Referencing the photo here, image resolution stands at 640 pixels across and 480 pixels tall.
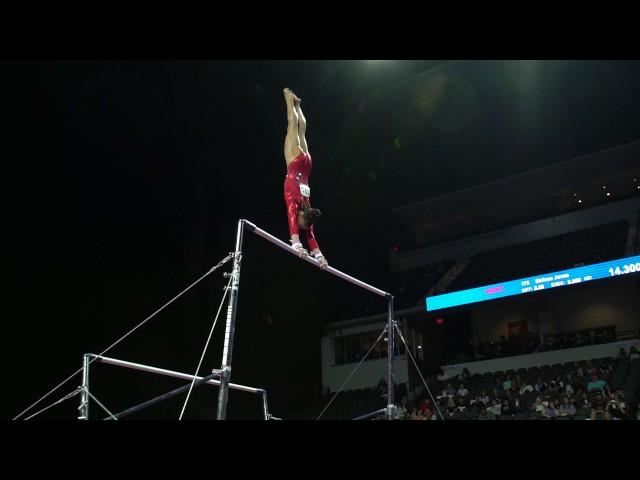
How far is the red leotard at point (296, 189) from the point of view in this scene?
7.09 meters

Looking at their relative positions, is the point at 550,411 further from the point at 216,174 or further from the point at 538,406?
the point at 216,174

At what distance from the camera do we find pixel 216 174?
14555 millimetres

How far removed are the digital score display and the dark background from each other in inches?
130

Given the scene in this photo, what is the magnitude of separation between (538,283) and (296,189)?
1247 cm

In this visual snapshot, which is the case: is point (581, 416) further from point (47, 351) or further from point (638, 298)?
point (47, 351)

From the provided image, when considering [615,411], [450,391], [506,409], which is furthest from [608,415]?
[450,391]

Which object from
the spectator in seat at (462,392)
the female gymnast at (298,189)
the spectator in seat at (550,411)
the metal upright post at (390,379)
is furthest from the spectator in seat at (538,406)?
the female gymnast at (298,189)

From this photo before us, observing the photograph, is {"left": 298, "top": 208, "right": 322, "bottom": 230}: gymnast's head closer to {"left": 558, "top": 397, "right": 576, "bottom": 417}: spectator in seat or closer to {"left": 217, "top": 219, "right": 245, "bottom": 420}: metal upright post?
{"left": 217, "top": 219, "right": 245, "bottom": 420}: metal upright post

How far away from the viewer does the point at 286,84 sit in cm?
1373

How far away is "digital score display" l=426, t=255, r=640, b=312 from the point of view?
1652cm

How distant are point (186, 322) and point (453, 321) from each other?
11.3 metres

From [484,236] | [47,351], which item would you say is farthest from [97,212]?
[484,236]

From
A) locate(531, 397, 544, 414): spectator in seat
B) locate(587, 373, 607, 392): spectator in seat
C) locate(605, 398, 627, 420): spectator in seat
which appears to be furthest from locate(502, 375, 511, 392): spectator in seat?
locate(605, 398, 627, 420): spectator in seat

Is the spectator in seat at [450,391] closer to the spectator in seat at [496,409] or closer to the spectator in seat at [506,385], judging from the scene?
the spectator in seat at [506,385]
